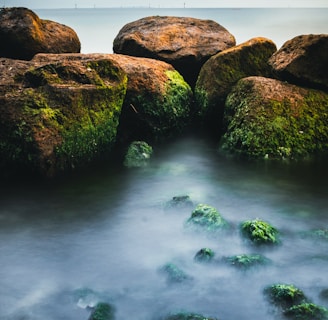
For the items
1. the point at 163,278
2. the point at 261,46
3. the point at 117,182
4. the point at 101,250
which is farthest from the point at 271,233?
the point at 261,46

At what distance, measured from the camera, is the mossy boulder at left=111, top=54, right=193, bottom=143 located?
434 inches

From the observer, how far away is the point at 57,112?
8.80 m

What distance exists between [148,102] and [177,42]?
3.45m

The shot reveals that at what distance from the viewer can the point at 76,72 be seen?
9.48 metres

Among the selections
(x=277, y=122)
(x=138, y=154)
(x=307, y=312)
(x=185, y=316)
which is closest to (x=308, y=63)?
(x=277, y=122)

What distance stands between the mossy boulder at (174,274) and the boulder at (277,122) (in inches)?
189

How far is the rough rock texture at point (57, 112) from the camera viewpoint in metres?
8.42

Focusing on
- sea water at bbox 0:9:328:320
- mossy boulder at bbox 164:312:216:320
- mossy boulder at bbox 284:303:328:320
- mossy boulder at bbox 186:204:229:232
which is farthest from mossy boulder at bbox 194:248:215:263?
mossy boulder at bbox 284:303:328:320

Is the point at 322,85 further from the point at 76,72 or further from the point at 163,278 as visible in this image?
the point at 163,278

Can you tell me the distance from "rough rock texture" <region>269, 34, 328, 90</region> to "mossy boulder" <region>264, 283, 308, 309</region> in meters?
6.84

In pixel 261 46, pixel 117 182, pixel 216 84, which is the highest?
pixel 261 46

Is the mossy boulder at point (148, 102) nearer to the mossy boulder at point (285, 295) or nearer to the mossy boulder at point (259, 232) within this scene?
the mossy boulder at point (259, 232)

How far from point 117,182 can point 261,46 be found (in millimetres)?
5868

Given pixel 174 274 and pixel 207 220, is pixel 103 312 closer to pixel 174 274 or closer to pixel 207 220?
pixel 174 274
